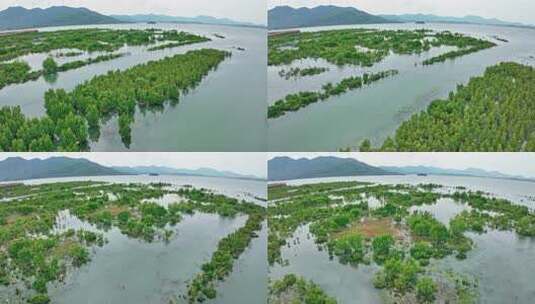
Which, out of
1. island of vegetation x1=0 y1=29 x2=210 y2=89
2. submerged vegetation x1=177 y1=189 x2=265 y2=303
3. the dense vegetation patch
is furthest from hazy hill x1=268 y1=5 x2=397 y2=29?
the dense vegetation patch

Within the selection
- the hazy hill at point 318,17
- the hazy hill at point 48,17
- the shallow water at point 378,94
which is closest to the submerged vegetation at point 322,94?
the shallow water at point 378,94

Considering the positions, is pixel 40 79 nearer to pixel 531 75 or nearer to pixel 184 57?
pixel 184 57

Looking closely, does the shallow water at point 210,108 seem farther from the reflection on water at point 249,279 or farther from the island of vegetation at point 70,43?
the reflection on water at point 249,279

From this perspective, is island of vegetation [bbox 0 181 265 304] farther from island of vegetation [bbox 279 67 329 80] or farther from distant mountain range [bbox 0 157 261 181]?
island of vegetation [bbox 279 67 329 80]

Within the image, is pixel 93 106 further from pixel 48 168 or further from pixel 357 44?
pixel 357 44

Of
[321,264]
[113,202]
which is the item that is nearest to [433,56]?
[321,264]
